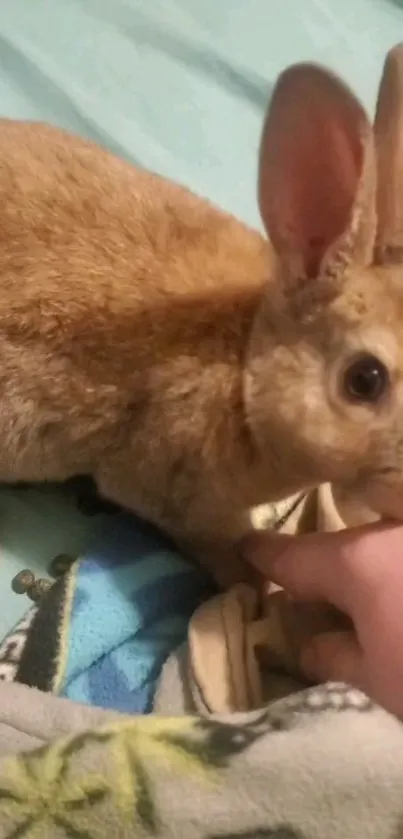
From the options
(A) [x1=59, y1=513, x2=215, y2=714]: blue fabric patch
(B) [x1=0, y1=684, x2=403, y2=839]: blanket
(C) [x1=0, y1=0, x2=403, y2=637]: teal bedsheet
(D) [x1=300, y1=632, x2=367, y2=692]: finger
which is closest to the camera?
(B) [x1=0, y1=684, x2=403, y2=839]: blanket

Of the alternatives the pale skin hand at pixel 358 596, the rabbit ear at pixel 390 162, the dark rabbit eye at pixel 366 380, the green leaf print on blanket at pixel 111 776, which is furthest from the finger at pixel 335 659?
the rabbit ear at pixel 390 162

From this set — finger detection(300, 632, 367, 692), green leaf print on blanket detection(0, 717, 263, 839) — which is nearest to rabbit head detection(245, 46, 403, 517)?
finger detection(300, 632, 367, 692)

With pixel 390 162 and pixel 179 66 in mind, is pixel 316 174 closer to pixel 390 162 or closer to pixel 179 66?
pixel 390 162

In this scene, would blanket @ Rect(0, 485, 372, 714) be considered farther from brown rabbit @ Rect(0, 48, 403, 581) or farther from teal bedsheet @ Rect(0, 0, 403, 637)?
teal bedsheet @ Rect(0, 0, 403, 637)

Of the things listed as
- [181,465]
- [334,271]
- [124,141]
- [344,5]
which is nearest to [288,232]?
[334,271]

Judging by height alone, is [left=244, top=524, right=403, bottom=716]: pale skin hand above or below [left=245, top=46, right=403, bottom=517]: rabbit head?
below

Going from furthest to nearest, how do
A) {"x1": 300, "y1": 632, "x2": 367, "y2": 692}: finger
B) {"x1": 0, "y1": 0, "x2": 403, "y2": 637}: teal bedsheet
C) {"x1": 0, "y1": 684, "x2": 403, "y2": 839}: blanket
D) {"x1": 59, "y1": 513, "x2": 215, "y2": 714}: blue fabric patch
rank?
1. {"x1": 0, "y1": 0, "x2": 403, "y2": 637}: teal bedsheet
2. {"x1": 59, "y1": 513, "x2": 215, "y2": 714}: blue fabric patch
3. {"x1": 300, "y1": 632, "x2": 367, "y2": 692}: finger
4. {"x1": 0, "y1": 684, "x2": 403, "y2": 839}: blanket

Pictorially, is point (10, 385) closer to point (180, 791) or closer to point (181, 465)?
point (181, 465)
